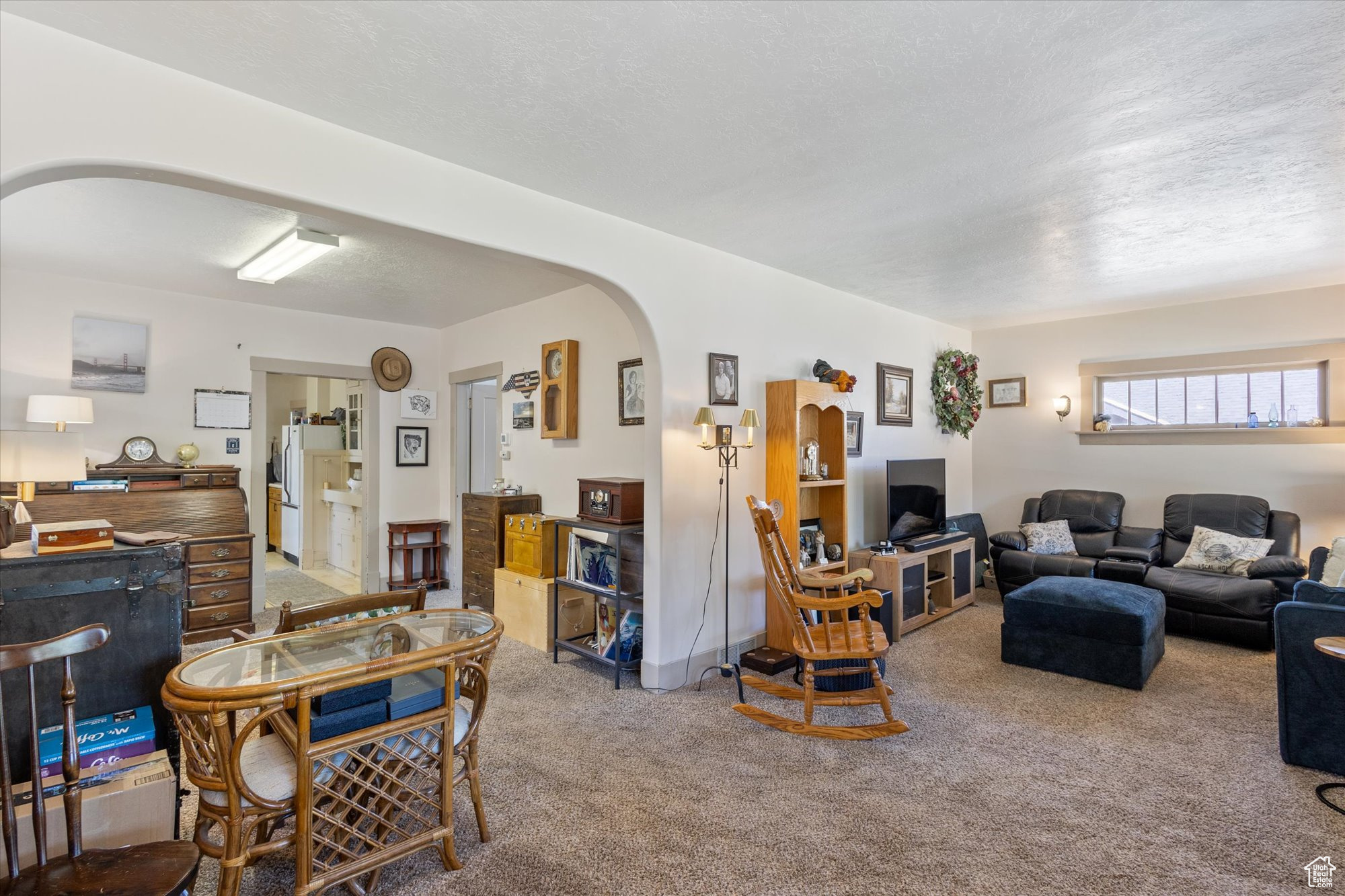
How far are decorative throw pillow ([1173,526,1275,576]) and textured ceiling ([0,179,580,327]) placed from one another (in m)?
5.29

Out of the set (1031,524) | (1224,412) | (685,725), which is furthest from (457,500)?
(1224,412)

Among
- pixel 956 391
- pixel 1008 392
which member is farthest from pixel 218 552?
pixel 1008 392

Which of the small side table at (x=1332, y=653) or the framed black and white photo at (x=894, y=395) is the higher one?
the framed black and white photo at (x=894, y=395)

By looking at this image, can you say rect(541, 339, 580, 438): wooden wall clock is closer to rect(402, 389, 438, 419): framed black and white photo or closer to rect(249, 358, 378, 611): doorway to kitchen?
rect(402, 389, 438, 419): framed black and white photo

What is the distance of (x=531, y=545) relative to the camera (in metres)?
4.61

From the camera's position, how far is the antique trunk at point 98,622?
66.8 inches

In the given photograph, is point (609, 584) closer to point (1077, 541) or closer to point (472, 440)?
point (472, 440)

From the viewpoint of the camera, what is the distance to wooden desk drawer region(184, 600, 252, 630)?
15.4 ft

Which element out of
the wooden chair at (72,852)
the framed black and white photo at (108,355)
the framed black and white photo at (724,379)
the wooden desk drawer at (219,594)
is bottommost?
the wooden desk drawer at (219,594)

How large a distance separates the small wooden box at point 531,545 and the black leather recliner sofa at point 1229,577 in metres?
4.50

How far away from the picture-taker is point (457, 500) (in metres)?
6.27

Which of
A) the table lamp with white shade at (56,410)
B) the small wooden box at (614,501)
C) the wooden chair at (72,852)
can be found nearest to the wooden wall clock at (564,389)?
the small wooden box at (614,501)

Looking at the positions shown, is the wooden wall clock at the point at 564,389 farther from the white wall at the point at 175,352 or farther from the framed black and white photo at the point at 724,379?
the white wall at the point at 175,352

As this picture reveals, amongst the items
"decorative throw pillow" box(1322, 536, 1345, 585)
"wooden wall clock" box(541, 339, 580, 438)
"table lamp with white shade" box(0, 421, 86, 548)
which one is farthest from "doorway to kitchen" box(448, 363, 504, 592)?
"decorative throw pillow" box(1322, 536, 1345, 585)
